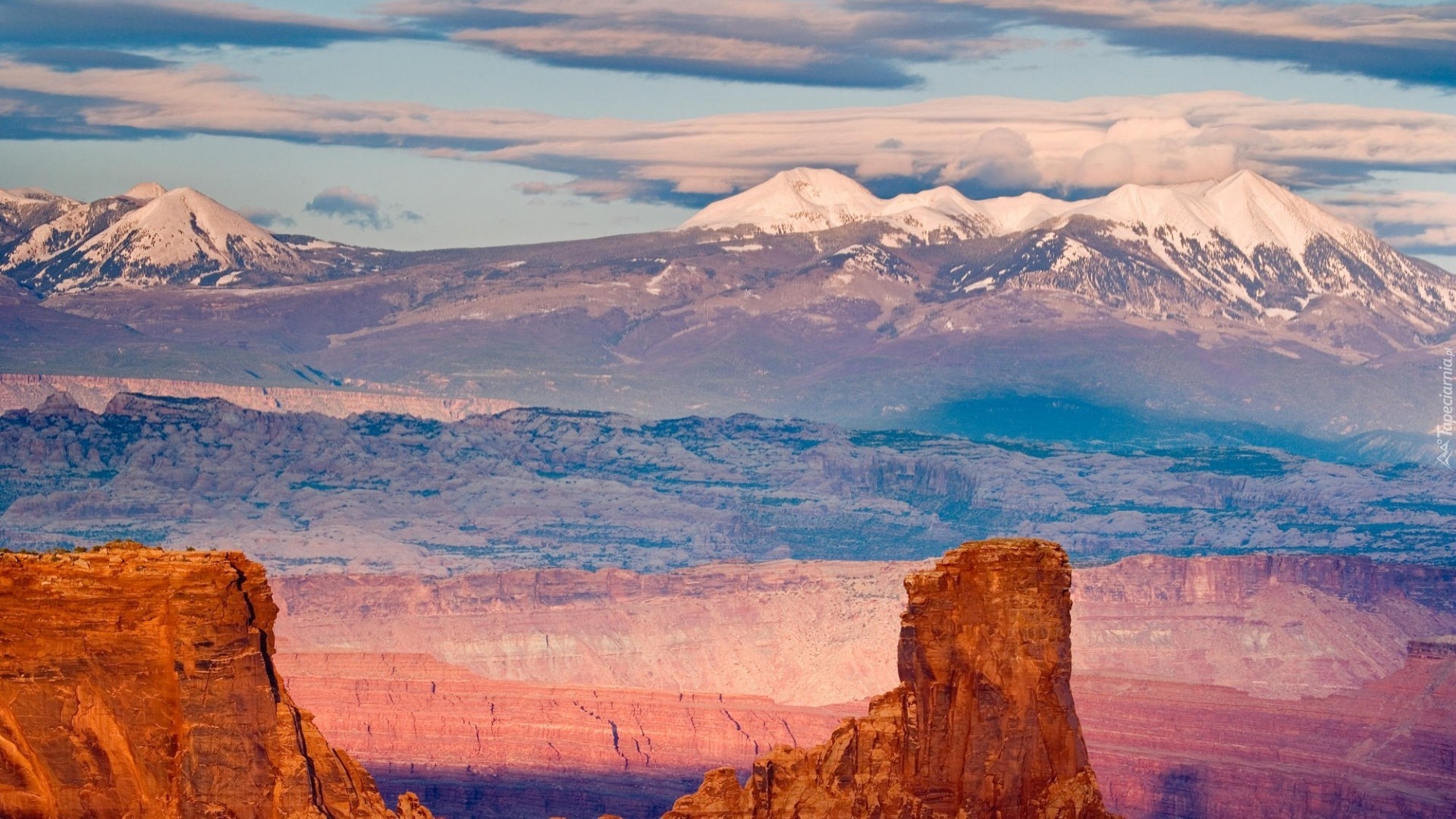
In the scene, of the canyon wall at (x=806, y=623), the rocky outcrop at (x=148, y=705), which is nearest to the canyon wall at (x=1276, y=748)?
the canyon wall at (x=806, y=623)

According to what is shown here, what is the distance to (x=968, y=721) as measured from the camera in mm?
55375

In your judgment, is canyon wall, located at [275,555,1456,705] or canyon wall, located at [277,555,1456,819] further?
canyon wall, located at [275,555,1456,705]

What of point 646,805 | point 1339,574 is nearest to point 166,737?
point 646,805

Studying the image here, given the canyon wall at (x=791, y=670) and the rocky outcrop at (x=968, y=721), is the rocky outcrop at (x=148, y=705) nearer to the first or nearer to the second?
Result: the rocky outcrop at (x=968, y=721)

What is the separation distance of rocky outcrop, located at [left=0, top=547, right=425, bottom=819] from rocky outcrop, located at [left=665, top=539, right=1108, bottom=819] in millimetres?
7804

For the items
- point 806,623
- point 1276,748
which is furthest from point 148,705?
point 806,623

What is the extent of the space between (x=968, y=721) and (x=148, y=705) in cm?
1156

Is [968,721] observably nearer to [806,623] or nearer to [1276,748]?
[1276,748]

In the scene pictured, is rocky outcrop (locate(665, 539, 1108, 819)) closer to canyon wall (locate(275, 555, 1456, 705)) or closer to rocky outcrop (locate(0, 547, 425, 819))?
rocky outcrop (locate(0, 547, 425, 819))

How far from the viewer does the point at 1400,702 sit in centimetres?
14800

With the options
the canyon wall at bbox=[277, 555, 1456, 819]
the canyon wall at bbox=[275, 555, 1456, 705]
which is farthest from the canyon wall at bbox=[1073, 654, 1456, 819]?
the canyon wall at bbox=[275, 555, 1456, 705]

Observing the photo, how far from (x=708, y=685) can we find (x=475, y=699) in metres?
27.3

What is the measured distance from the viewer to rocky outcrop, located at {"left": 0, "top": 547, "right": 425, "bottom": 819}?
164 feet

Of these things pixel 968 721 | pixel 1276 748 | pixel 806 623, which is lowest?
pixel 806 623
